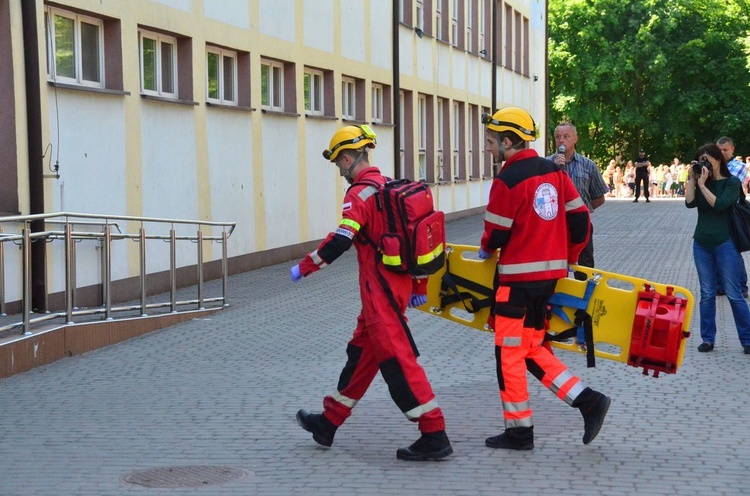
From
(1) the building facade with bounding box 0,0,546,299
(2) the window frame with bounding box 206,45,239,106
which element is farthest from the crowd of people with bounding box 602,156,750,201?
(2) the window frame with bounding box 206,45,239,106

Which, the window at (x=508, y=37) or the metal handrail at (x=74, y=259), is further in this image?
the window at (x=508, y=37)

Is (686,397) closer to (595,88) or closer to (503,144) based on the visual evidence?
(503,144)

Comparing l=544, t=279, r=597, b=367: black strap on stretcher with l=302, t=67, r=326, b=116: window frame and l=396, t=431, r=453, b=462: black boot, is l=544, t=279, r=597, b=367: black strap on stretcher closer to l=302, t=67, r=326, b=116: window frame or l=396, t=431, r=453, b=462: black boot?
l=396, t=431, r=453, b=462: black boot

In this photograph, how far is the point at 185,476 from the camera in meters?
6.46

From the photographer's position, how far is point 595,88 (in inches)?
2429

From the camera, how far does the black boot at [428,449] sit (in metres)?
6.68

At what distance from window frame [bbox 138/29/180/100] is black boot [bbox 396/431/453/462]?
35.2 feet

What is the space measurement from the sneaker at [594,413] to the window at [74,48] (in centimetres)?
925

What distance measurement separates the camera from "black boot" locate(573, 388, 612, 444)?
270 inches

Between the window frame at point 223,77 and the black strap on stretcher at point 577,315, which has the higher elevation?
the window frame at point 223,77

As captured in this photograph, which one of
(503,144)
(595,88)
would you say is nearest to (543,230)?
(503,144)

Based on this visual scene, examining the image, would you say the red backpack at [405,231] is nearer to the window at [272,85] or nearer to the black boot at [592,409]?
the black boot at [592,409]

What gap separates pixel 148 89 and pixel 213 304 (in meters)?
3.86

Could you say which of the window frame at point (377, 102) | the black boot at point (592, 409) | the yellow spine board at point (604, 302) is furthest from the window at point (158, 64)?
the black boot at point (592, 409)
